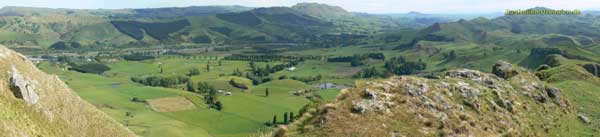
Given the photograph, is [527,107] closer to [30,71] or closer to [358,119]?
[358,119]

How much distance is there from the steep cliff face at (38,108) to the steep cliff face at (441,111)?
136 ft

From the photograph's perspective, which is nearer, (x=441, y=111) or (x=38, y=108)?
(x=441, y=111)

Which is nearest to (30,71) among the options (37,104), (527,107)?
(37,104)

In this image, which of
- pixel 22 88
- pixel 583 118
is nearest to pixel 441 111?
pixel 583 118

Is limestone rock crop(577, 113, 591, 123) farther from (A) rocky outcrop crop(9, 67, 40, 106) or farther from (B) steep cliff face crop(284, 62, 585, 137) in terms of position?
(A) rocky outcrop crop(9, 67, 40, 106)

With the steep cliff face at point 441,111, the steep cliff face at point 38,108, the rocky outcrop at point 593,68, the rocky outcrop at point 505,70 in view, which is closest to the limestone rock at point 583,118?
the steep cliff face at point 441,111

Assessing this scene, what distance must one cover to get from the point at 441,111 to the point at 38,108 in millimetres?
64711

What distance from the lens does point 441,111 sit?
68.7 metres

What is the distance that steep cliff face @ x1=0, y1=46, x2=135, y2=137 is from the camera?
74975mm

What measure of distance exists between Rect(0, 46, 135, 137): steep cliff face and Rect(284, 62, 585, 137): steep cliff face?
41441 millimetres

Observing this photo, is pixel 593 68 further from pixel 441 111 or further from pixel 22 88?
pixel 22 88

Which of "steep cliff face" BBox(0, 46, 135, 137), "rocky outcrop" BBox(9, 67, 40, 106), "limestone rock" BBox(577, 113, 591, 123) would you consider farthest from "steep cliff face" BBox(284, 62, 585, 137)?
"rocky outcrop" BBox(9, 67, 40, 106)

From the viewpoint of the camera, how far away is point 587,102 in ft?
340

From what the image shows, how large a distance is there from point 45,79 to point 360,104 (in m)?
66.1
